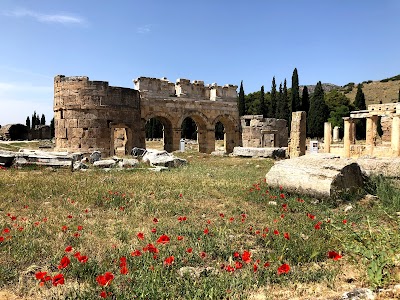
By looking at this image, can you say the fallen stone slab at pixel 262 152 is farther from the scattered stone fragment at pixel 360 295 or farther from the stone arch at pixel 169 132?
the scattered stone fragment at pixel 360 295

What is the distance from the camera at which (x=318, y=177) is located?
22.4 ft

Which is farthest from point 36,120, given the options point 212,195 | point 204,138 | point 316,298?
point 316,298

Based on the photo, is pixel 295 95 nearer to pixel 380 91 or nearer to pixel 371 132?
pixel 371 132

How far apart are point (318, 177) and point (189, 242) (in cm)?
350

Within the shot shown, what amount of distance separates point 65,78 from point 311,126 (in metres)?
41.9

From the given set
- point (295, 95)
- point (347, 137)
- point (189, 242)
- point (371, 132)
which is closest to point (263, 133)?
point (347, 137)

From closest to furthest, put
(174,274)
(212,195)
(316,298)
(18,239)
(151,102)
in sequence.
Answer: (316,298) < (174,274) < (18,239) < (212,195) < (151,102)

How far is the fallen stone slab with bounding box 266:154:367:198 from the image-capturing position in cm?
664

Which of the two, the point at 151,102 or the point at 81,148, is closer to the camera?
the point at 81,148

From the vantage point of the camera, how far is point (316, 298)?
9.03 feet

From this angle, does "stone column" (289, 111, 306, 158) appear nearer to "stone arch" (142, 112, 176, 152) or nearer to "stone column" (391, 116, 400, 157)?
"stone column" (391, 116, 400, 157)

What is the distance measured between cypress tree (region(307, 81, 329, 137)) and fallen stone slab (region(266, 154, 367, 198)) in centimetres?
4655

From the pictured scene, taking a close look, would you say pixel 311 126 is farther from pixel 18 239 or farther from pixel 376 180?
pixel 18 239

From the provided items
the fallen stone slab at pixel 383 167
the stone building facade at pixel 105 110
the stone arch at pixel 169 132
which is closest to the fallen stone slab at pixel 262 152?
the stone building facade at pixel 105 110
